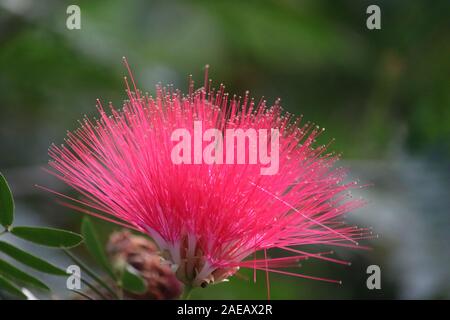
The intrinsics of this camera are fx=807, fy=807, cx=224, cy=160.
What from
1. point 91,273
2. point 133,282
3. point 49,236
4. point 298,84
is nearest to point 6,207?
point 49,236

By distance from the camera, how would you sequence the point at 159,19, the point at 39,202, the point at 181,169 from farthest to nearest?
the point at 159,19, the point at 39,202, the point at 181,169

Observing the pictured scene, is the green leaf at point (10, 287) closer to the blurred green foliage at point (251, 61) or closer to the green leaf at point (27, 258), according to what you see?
the green leaf at point (27, 258)

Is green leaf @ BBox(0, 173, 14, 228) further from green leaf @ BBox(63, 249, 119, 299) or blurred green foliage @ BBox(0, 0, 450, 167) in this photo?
blurred green foliage @ BBox(0, 0, 450, 167)

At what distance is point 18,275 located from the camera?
6.34 ft

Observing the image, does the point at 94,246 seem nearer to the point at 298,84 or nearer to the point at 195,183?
the point at 195,183

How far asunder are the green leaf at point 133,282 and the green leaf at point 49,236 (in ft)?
0.89

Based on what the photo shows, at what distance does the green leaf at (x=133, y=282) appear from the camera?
2092mm

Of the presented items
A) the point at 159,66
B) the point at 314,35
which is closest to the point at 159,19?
the point at 159,66

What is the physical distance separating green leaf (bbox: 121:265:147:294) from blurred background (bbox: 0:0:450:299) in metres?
0.31

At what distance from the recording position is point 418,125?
3568 mm

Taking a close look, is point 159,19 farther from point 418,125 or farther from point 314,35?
point 418,125

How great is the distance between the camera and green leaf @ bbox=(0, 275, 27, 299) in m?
1.89

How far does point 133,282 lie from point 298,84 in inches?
119

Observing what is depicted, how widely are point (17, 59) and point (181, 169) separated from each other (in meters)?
2.16
